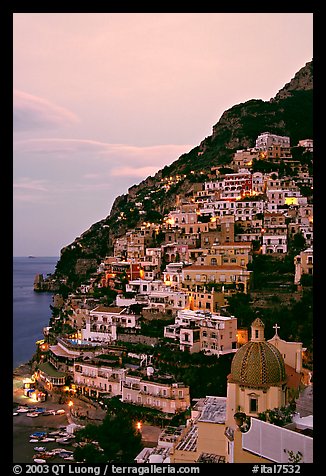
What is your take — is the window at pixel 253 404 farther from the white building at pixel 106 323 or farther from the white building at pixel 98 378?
the white building at pixel 106 323

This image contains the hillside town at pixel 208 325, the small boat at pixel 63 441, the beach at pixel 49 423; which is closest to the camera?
the hillside town at pixel 208 325

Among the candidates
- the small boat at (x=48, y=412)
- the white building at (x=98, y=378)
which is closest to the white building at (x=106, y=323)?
the white building at (x=98, y=378)

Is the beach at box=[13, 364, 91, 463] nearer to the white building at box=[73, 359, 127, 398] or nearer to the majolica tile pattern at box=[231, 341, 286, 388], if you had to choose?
the white building at box=[73, 359, 127, 398]

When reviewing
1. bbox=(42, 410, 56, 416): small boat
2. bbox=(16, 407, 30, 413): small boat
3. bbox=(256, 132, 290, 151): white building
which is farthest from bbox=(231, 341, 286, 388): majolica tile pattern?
bbox=(256, 132, 290, 151): white building

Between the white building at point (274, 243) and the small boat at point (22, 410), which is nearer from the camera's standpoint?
the small boat at point (22, 410)

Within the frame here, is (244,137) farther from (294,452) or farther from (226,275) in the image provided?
(294,452)
